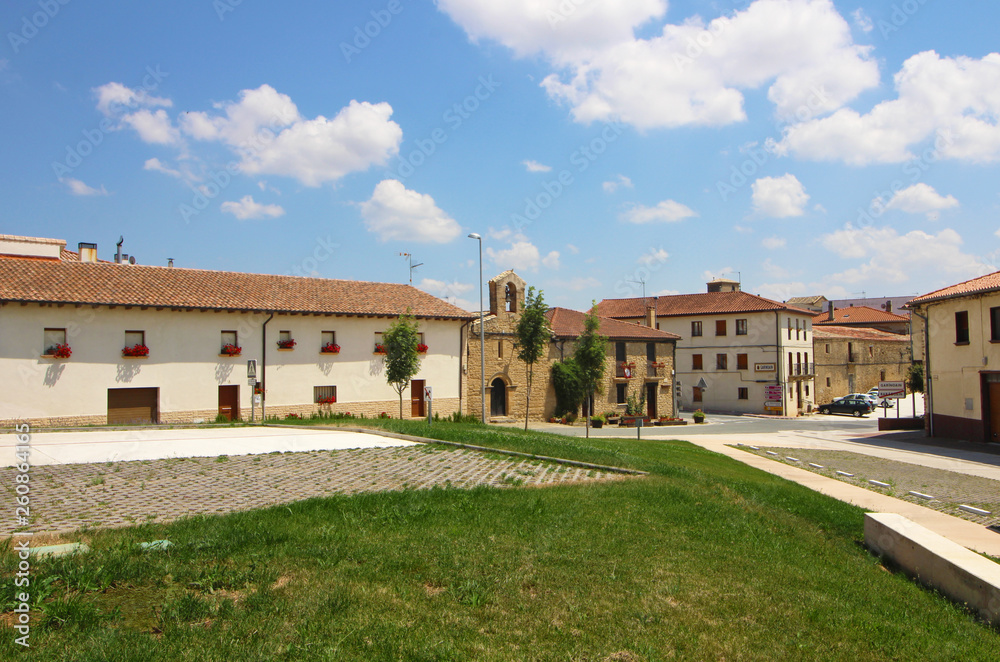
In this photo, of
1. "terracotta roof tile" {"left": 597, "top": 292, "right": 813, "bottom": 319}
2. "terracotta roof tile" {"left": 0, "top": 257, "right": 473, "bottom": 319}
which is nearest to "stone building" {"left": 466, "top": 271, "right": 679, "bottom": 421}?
"terracotta roof tile" {"left": 0, "top": 257, "right": 473, "bottom": 319}

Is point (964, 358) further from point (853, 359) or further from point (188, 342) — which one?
point (853, 359)

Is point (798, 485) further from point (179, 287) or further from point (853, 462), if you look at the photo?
point (179, 287)

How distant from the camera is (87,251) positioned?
105ft

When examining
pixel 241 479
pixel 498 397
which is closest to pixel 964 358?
pixel 498 397

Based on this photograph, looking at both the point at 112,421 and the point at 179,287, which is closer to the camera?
the point at 112,421

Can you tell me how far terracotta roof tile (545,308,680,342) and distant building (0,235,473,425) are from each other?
871cm

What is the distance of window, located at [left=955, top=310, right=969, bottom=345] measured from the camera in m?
27.5

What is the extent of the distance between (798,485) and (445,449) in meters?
8.31

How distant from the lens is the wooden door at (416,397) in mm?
33250

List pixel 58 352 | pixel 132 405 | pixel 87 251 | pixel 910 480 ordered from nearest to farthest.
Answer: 1. pixel 910 480
2. pixel 58 352
3. pixel 132 405
4. pixel 87 251

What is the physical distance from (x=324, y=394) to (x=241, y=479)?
19961 millimetres

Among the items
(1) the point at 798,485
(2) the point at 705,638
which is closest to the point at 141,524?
(2) the point at 705,638

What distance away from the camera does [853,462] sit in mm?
22234

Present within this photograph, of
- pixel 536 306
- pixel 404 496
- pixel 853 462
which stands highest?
pixel 536 306
